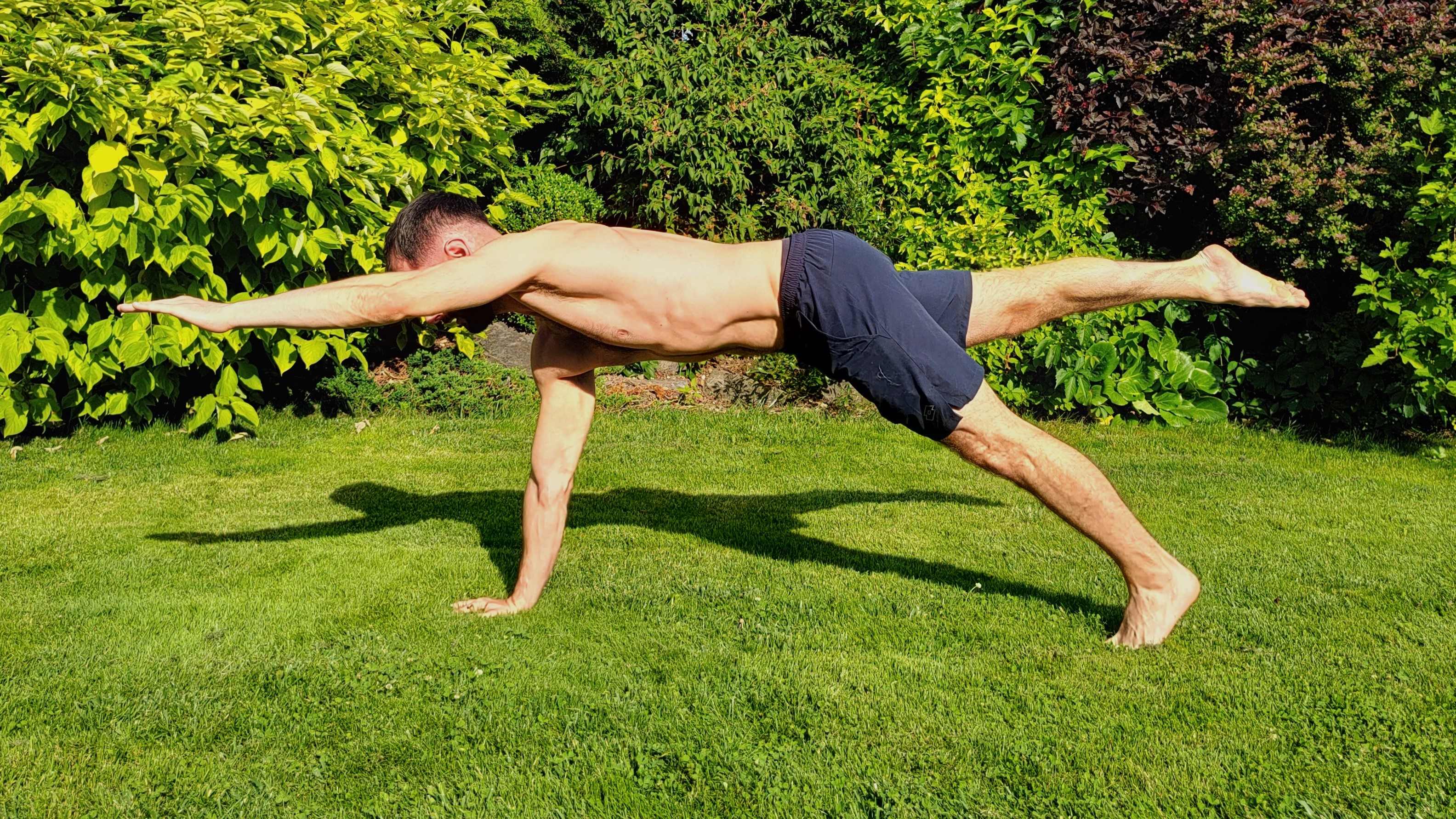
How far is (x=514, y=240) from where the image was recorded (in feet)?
11.2

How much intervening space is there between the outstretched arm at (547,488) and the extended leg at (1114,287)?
4.70 ft

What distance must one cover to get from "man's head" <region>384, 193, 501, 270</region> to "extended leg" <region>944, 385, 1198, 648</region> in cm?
162

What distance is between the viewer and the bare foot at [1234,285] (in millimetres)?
3812

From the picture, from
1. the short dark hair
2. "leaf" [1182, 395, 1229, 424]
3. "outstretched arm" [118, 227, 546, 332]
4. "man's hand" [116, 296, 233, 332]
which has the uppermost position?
the short dark hair

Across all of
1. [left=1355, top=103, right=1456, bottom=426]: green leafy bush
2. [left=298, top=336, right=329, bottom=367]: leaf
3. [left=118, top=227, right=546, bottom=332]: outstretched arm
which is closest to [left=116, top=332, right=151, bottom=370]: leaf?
[left=298, top=336, right=329, bottom=367]: leaf

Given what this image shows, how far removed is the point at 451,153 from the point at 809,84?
2588 millimetres

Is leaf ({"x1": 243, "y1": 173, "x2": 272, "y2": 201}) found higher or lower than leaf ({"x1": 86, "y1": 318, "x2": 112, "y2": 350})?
higher

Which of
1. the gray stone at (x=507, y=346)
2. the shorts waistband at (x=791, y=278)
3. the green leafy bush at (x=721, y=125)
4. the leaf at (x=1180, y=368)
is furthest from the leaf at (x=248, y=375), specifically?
the leaf at (x=1180, y=368)

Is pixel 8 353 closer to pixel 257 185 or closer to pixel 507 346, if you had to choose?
pixel 257 185

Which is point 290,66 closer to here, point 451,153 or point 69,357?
point 451,153

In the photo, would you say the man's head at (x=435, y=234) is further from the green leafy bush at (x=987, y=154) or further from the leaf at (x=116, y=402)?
the green leafy bush at (x=987, y=154)

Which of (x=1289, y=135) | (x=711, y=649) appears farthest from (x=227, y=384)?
(x=1289, y=135)

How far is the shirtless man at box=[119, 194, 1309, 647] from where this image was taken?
3506 millimetres

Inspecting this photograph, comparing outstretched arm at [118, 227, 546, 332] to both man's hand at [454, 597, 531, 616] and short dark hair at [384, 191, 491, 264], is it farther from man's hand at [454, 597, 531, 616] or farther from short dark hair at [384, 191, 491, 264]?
man's hand at [454, 597, 531, 616]
